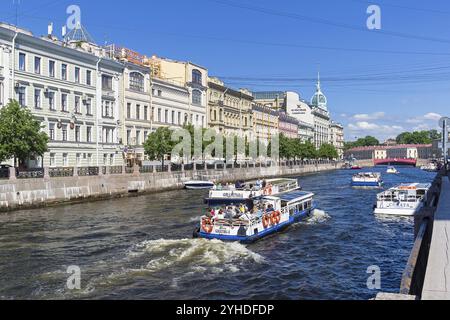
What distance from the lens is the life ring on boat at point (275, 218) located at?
24734mm

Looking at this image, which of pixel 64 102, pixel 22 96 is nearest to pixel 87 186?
pixel 22 96

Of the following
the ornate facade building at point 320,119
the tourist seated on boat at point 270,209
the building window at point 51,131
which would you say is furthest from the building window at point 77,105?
the ornate facade building at point 320,119

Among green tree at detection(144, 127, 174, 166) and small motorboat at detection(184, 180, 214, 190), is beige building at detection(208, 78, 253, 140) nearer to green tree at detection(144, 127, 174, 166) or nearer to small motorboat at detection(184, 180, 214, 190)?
green tree at detection(144, 127, 174, 166)

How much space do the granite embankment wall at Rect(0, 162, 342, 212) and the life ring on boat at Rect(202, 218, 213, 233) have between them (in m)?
16.1

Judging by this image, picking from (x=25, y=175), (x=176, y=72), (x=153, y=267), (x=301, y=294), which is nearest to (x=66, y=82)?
(x=25, y=175)

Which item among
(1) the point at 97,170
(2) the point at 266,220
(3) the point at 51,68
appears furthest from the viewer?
(3) the point at 51,68

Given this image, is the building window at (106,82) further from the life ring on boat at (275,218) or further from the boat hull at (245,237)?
the life ring on boat at (275,218)

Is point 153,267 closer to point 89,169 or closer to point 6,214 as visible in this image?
point 6,214

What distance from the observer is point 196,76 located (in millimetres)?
78000

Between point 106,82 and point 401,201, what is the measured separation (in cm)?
3583

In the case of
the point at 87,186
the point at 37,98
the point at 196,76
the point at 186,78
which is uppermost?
the point at 196,76

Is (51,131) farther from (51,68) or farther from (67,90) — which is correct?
(51,68)

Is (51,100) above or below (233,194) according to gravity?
above

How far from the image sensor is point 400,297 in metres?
6.97
